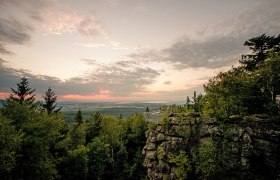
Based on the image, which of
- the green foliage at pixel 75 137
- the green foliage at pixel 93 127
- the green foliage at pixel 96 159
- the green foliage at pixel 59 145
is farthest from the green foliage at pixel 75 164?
the green foliage at pixel 93 127

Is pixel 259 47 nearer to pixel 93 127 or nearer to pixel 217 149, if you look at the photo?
pixel 217 149

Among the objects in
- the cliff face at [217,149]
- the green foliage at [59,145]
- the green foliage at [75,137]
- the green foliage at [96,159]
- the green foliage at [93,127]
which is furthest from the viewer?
the green foliage at [93,127]

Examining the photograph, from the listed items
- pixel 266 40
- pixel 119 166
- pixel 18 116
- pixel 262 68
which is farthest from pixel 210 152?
pixel 119 166

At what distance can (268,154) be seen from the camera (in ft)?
89.2

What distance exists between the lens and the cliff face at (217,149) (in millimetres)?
27250

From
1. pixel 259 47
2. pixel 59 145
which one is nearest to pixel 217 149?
pixel 259 47

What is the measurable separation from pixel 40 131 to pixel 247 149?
29.0m

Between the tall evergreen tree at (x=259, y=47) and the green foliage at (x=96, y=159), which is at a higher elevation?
the tall evergreen tree at (x=259, y=47)

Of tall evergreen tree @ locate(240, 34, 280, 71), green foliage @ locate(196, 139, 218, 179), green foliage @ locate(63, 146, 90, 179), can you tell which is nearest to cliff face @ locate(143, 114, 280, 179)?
green foliage @ locate(196, 139, 218, 179)

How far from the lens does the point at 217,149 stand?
2820 centimetres

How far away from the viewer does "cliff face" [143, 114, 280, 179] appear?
27250 millimetres

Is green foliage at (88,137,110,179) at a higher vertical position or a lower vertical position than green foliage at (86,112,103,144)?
lower

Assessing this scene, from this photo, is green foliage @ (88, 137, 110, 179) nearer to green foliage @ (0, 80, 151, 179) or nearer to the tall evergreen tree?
A: green foliage @ (0, 80, 151, 179)

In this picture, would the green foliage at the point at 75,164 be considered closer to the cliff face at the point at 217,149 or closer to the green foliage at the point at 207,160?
the cliff face at the point at 217,149
